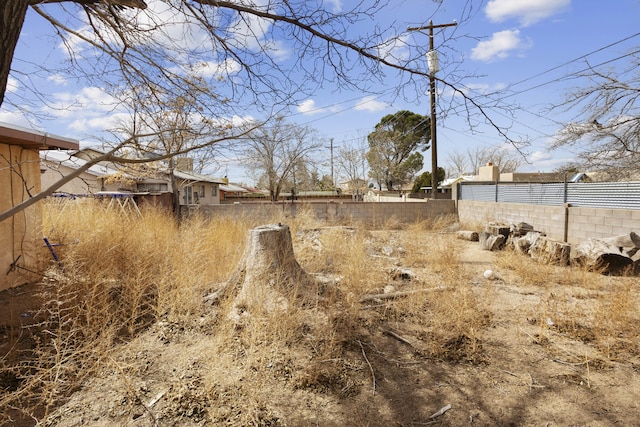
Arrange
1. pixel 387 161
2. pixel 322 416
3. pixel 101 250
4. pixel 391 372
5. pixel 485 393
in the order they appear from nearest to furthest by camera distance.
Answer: pixel 322 416, pixel 485 393, pixel 391 372, pixel 101 250, pixel 387 161

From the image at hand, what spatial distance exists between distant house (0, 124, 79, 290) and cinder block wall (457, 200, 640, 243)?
10.1 m

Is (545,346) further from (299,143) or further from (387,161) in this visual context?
(387,161)

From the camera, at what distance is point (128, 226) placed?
6176mm

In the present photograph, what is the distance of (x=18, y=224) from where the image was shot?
5.48 meters

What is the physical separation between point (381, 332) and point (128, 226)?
4835 millimetres

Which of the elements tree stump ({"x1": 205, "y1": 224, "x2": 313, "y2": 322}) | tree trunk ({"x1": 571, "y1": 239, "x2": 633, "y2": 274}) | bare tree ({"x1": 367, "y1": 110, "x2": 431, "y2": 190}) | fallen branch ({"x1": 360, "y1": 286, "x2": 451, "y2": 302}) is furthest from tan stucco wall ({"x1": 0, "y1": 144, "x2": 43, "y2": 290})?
bare tree ({"x1": 367, "y1": 110, "x2": 431, "y2": 190})

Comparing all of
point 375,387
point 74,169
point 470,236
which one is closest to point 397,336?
point 375,387

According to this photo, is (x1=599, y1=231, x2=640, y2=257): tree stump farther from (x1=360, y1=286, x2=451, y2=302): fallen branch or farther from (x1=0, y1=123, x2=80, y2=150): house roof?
(x1=0, y1=123, x2=80, y2=150): house roof

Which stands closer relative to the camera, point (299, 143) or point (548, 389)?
point (548, 389)

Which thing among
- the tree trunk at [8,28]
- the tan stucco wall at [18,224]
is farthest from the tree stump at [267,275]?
the tan stucco wall at [18,224]

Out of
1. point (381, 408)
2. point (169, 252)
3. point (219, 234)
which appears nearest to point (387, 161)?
point (219, 234)

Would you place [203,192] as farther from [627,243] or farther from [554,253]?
[627,243]

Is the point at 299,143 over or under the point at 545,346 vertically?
over

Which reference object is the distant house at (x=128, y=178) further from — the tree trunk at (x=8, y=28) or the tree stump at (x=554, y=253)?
the tree stump at (x=554, y=253)
